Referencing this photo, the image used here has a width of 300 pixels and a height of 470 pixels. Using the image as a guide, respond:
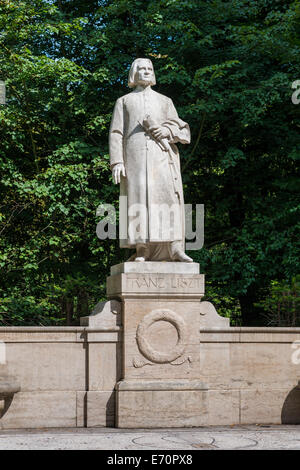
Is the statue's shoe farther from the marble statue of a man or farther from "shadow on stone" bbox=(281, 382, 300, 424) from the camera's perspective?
"shadow on stone" bbox=(281, 382, 300, 424)

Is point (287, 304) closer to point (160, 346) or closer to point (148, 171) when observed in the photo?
point (160, 346)

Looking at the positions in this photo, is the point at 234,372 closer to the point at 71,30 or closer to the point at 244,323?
the point at 244,323

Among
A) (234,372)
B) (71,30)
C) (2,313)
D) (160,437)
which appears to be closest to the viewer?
(160,437)

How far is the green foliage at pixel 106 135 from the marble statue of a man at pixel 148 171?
558cm

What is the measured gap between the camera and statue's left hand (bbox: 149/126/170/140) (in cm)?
907

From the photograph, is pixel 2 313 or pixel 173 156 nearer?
pixel 173 156

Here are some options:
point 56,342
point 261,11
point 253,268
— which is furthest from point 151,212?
point 261,11

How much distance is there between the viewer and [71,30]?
15797 millimetres

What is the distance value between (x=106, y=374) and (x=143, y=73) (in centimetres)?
382

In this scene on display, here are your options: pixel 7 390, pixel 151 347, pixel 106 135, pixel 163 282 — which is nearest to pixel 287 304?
pixel 163 282

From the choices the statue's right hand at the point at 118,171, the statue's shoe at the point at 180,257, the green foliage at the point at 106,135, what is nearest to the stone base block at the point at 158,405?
the statue's shoe at the point at 180,257

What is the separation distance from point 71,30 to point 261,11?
15.2 ft

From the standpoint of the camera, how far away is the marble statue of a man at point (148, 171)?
8938 mm

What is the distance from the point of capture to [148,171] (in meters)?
9.01
